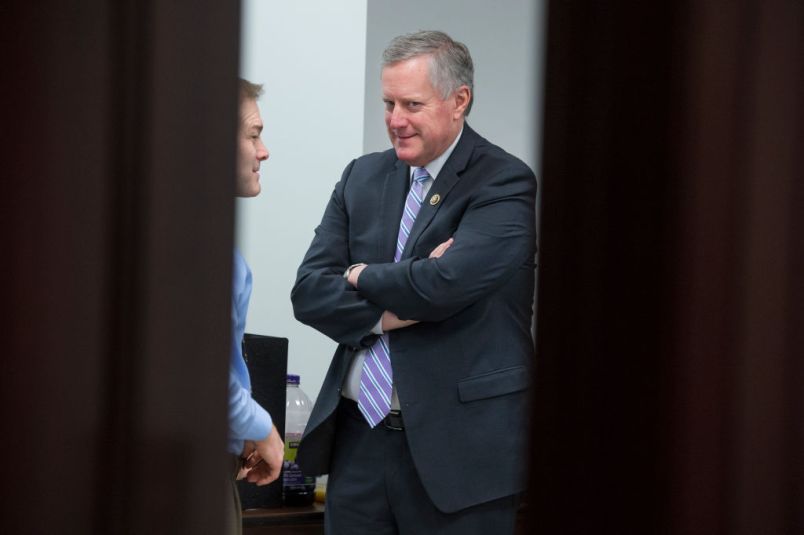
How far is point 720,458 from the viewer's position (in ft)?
0.84

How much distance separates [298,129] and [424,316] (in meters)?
1.00

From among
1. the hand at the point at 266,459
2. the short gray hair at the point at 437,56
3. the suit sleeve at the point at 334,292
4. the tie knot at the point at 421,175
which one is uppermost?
the short gray hair at the point at 437,56

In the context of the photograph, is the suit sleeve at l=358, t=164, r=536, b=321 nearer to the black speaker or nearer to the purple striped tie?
the purple striped tie

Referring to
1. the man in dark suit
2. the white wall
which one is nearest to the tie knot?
the man in dark suit

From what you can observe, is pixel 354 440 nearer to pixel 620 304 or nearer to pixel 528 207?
pixel 528 207

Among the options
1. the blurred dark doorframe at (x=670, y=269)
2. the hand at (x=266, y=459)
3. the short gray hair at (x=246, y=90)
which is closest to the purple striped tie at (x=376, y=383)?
the hand at (x=266, y=459)

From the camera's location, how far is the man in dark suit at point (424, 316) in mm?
1832

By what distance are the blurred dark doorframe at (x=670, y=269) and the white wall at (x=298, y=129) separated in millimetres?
Answer: 2426

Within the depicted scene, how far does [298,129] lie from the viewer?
2.73m

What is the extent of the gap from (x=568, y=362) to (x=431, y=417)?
1.59m

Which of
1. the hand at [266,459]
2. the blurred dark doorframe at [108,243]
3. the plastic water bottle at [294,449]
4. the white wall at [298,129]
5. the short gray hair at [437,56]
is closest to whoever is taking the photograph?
the blurred dark doorframe at [108,243]

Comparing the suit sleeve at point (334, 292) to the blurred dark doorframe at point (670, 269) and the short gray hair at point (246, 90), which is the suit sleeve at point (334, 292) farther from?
the blurred dark doorframe at point (670, 269)

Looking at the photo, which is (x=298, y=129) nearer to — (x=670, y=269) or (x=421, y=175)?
(x=421, y=175)

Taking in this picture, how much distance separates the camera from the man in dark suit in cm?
183
